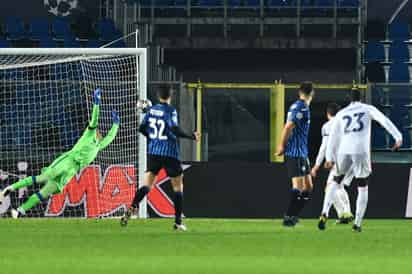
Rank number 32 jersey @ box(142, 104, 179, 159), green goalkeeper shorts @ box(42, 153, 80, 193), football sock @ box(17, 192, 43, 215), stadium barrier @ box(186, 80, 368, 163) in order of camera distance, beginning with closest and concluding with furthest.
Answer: number 32 jersey @ box(142, 104, 179, 159), football sock @ box(17, 192, 43, 215), green goalkeeper shorts @ box(42, 153, 80, 193), stadium barrier @ box(186, 80, 368, 163)

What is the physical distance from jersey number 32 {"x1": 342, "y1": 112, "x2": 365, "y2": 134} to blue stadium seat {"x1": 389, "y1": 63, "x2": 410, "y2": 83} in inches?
527

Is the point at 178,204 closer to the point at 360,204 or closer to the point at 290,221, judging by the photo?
the point at 290,221

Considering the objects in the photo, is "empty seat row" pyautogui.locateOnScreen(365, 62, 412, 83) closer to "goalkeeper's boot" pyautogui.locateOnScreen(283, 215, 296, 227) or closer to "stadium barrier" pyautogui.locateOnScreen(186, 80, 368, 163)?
"stadium barrier" pyautogui.locateOnScreen(186, 80, 368, 163)

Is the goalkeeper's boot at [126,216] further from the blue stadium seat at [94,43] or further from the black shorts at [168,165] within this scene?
the blue stadium seat at [94,43]

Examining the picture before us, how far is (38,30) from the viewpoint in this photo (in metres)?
32.7

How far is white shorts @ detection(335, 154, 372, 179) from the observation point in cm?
1742

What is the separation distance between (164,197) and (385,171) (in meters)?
3.48

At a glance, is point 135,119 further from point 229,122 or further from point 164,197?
point 229,122

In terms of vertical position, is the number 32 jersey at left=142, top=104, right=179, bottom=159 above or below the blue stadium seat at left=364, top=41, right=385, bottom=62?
below

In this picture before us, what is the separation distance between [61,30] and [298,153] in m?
15.5

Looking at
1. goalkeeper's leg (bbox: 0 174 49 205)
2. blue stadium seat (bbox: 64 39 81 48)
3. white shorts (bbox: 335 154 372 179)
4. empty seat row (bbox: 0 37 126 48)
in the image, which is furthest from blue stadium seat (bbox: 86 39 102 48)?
white shorts (bbox: 335 154 372 179)

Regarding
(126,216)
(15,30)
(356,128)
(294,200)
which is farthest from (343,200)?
(15,30)

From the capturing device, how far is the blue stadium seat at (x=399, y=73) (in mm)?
30859

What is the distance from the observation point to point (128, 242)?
14.5 m
